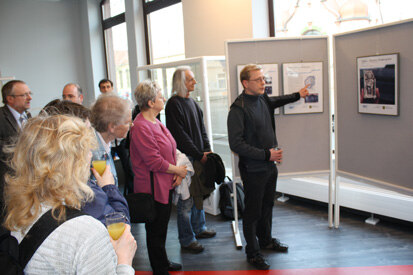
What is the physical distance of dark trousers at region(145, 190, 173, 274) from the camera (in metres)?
2.50

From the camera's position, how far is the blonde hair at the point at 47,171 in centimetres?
93

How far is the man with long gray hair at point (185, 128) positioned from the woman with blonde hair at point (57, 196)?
1.88 meters

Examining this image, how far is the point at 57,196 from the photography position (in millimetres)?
933

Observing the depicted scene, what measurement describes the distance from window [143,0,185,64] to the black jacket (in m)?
3.26

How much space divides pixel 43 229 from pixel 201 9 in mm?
4424

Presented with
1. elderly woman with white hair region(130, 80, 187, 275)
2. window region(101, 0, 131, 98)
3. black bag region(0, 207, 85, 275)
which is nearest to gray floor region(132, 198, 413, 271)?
elderly woman with white hair region(130, 80, 187, 275)

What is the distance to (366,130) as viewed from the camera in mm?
2910

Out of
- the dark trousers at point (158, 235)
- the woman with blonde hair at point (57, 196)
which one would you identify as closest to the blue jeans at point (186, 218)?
the dark trousers at point (158, 235)

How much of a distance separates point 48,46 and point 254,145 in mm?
6513

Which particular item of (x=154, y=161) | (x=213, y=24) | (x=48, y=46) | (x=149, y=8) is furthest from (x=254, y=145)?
(x=48, y=46)

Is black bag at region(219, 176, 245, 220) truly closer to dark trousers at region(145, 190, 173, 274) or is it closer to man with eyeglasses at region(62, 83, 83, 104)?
dark trousers at region(145, 190, 173, 274)

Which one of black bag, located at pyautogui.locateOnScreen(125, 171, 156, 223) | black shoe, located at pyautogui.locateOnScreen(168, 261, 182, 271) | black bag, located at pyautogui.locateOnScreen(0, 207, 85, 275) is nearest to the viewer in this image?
black bag, located at pyautogui.locateOnScreen(0, 207, 85, 275)

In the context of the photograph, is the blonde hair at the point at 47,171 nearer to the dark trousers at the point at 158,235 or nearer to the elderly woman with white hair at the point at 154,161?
the elderly woman with white hair at the point at 154,161

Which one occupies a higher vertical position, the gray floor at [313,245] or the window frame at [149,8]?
the window frame at [149,8]
